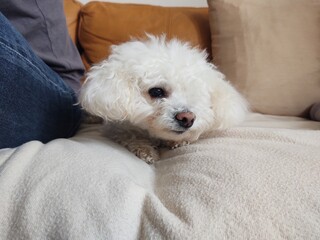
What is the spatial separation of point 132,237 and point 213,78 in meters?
0.60

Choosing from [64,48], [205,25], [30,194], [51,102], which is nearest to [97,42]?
[64,48]

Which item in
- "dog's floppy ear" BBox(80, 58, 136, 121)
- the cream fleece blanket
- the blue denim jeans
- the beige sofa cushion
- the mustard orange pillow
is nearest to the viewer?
the cream fleece blanket

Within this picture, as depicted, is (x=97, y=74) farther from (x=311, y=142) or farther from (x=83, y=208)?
(x=311, y=142)

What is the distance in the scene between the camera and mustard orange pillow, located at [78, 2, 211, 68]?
1396 millimetres

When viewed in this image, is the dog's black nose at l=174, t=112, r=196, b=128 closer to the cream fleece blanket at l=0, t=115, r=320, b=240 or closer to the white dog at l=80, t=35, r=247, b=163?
the white dog at l=80, t=35, r=247, b=163

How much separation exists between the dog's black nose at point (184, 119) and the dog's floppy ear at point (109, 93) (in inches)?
5.3

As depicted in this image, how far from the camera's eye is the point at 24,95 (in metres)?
0.79

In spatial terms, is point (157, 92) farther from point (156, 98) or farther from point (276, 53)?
point (276, 53)

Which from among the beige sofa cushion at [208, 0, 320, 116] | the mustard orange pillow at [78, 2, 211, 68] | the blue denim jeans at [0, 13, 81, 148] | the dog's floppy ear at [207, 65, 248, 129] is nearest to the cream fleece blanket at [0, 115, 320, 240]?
the blue denim jeans at [0, 13, 81, 148]

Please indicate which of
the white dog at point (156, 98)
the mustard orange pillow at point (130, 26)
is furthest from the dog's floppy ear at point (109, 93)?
the mustard orange pillow at point (130, 26)

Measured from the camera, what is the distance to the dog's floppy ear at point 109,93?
0.87 meters

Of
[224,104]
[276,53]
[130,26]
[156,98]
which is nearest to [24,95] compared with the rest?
[156,98]

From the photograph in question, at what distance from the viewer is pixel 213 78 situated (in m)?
1.02

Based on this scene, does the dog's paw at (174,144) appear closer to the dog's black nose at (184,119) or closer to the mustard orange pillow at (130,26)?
the dog's black nose at (184,119)
